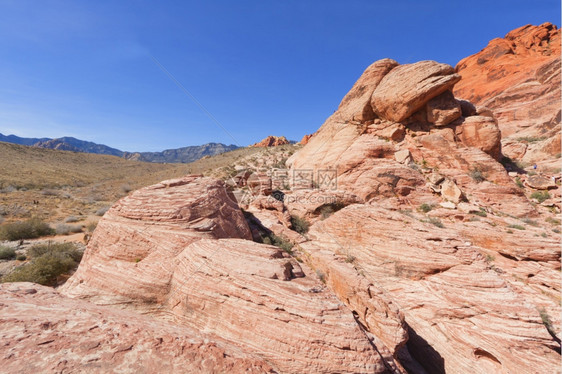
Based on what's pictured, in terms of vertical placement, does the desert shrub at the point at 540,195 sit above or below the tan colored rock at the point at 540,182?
below

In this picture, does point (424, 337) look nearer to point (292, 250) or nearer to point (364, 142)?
point (292, 250)

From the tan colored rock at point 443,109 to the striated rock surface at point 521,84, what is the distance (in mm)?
10402

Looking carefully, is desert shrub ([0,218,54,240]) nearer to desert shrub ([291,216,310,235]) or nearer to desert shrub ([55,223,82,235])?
desert shrub ([55,223,82,235])

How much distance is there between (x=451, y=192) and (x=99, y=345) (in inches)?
622

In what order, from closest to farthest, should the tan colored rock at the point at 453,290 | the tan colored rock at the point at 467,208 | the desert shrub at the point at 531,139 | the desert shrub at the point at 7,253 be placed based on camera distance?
1. the tan colored rock at the point at 453,290
2. the desert shrub at the point at 7,253
3. the tan colored rock at the point at 467,208
4. the desert shrub at the point at 531,139

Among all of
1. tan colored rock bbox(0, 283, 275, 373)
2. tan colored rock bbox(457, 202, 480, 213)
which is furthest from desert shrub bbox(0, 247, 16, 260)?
tan colored rock bbox(457, 202, 480, 213)

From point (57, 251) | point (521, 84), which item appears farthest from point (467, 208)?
point (521, 84)

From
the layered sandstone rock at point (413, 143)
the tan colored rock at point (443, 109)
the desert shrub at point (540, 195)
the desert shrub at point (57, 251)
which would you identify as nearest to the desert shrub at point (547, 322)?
the layered sandstone rock at point (413, 143)

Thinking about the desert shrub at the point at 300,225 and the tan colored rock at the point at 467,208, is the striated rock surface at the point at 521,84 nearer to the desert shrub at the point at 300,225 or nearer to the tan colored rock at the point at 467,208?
the tan colored rock at the point at 467,208

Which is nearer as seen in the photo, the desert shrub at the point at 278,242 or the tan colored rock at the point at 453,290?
the tan colored rock at the point at 453,290

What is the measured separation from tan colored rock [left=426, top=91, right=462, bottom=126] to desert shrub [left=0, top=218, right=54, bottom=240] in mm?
26282

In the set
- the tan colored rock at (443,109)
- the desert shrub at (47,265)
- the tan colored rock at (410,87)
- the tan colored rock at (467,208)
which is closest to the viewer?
the desert shrub at (47,265)

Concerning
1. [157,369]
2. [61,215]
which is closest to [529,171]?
[157,369]

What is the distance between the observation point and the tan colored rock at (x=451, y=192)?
12.1 metres
